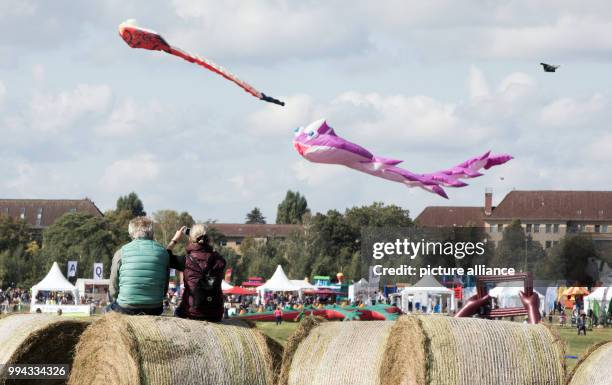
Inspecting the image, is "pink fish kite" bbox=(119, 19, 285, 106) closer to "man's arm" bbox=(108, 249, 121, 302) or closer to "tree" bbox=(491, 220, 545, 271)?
"man's arm" bbox=(108, 249, 121, 302)

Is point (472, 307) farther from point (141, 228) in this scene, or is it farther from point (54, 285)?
point (54, 285)

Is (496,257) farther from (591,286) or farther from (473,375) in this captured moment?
(473,375)

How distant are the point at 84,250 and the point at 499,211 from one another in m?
75.0

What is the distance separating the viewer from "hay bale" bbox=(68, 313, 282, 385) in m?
13.4

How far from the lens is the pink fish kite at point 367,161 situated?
2688 centimetres

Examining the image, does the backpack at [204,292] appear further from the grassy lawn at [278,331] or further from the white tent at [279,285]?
the white tent at [279,285]

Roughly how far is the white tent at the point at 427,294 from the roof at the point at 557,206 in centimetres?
11772

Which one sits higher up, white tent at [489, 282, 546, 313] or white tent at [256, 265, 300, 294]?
white tent at [256, 265, 300, 294]

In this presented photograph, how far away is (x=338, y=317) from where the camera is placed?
178 feet

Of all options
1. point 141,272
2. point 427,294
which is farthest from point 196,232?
point 427,294

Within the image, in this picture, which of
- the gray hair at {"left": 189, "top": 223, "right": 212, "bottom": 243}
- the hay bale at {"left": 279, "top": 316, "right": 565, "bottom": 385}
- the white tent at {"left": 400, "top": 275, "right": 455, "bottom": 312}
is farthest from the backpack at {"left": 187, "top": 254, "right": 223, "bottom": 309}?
the white tent at {"left": 400, "top": 275, "right": 455, "bottom": 312}

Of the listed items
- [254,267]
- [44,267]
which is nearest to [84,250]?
[44,267]

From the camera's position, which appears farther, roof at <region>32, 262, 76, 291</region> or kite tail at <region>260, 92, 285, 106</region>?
roof at <region>32, 262, 76, 291</region>

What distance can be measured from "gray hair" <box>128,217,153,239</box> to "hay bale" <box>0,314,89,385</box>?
1.19 metres
